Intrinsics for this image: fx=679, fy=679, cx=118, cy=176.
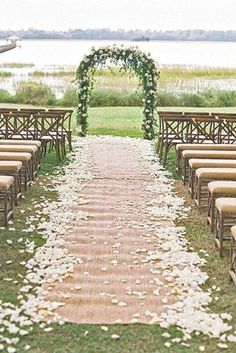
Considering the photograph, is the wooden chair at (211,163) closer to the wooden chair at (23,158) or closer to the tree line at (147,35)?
the wooden chair at (23,158)

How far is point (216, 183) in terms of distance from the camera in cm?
590

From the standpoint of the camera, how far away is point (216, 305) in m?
4.29

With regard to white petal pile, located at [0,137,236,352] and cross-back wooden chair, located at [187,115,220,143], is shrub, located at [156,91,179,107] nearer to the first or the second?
cross-back wooden chair, located at [187,115,220,143]

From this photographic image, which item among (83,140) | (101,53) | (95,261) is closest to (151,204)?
(95,261)

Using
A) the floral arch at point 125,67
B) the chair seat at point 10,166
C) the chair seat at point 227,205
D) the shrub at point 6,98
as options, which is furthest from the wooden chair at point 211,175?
the shrub at point 6,98

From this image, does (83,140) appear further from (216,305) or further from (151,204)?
(216,305)

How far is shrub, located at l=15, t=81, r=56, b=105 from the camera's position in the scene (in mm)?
17734

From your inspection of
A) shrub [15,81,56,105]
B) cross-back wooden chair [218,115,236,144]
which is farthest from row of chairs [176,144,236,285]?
shrub [15,81,56,105]

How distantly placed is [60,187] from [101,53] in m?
5.57

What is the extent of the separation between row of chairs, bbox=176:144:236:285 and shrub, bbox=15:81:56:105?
9.38 meters

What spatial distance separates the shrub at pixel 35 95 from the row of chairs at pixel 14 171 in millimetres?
9140

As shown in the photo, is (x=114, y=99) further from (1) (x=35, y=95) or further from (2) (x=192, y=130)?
(2) (x=192, y=130)

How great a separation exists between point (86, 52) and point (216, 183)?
7473 millimetres

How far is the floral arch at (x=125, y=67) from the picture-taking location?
12.8 metres
